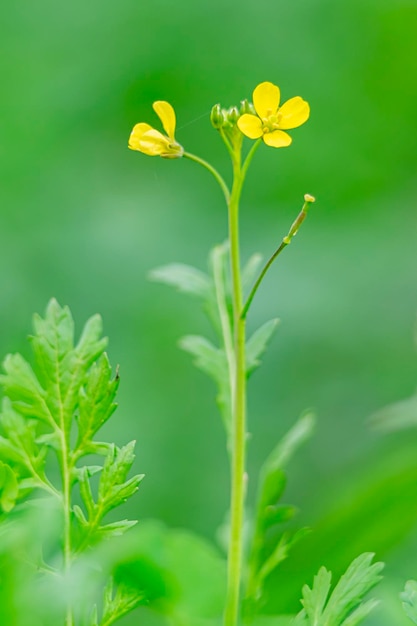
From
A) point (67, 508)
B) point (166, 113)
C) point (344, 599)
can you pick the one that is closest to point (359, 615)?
point (344, 599)

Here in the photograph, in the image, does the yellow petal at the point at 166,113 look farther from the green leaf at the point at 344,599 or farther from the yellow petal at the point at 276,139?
the green leaf at the point at 344,599

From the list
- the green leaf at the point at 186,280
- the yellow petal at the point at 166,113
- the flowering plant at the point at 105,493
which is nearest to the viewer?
the flowering plant at the point at 105,493

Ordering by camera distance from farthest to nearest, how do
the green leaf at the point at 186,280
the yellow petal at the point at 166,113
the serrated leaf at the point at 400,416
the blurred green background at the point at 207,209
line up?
the blurred green background at the point at 207,209 < the serrated leaf at the point at 400,416 < the green leaf at the point at 186,280 < the yellow petal at the point at 166,113

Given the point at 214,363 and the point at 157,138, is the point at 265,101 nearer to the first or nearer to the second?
the point at 157,138

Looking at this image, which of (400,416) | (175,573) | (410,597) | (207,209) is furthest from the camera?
(207,209)

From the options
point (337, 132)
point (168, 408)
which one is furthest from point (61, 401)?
point (337, 132)

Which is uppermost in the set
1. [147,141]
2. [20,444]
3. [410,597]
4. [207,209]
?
[207,209]

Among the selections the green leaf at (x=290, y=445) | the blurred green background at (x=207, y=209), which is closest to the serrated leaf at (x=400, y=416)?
the green leaf at (x=290, y=445)

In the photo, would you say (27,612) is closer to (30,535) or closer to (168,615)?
(30,535)
